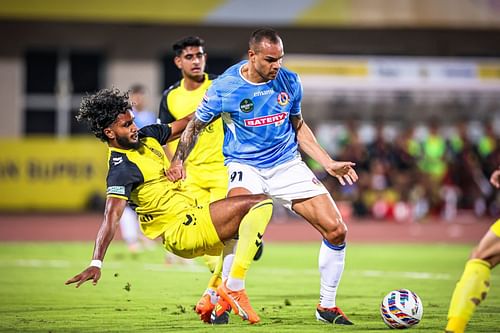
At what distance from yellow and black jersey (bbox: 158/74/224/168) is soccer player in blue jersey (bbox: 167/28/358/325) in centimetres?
124

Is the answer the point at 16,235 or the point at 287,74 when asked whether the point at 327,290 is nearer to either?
the point at 287,74

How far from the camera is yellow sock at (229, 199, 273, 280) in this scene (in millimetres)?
7938

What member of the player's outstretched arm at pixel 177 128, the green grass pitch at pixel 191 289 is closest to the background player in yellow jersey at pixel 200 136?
the player's outstretched arm at pixel 177 128

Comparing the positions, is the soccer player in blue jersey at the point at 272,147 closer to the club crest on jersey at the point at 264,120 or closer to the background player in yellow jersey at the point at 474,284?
the club crest on jersey at the point at 264,120

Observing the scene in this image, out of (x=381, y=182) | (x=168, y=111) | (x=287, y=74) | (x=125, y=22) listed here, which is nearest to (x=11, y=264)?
(x=168, y=111)

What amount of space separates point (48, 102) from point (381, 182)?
11288 mm

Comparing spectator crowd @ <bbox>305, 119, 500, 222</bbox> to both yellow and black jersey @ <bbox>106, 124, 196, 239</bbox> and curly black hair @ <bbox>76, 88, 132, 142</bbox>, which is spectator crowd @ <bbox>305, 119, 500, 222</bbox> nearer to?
yellow and black jersey @ <bbox>106, 124, 196, 239</bbox>

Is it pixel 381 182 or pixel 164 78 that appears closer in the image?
pixel 381 182

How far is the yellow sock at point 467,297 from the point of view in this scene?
21.5 feet

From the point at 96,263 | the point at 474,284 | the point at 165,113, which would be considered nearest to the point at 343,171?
the point at 474,284

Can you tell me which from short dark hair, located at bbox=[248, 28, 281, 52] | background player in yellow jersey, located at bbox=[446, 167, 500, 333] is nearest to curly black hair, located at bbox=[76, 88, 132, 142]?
A: short dark hair, located at bbox=[248, 28, 281, 52]

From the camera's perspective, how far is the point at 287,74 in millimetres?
8805

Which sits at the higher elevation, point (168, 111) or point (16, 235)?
point (168, 111)

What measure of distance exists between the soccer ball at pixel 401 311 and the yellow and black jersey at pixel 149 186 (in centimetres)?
196
